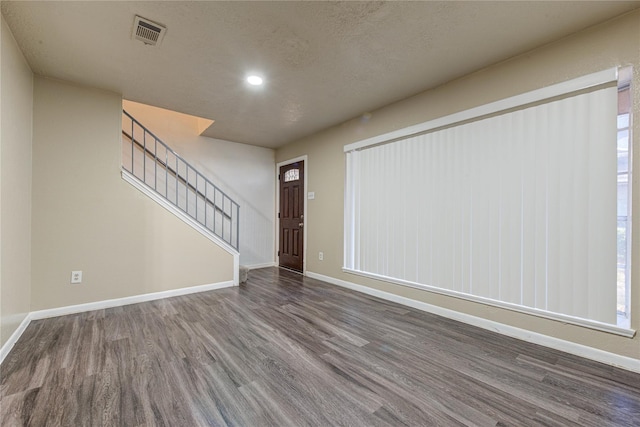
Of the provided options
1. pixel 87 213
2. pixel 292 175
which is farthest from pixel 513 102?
pixel 87 213

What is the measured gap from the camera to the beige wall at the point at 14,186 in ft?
6.83

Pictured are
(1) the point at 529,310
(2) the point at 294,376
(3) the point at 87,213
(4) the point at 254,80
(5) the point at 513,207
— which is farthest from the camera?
(3) the point at 87,213

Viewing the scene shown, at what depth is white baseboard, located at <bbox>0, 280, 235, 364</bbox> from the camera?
7.46 feet

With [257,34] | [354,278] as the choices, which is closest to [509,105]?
[257,34]

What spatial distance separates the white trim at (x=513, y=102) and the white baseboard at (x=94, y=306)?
10.7ft

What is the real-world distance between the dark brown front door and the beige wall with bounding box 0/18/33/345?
3532 mm

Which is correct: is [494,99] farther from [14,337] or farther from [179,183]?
[14,337]

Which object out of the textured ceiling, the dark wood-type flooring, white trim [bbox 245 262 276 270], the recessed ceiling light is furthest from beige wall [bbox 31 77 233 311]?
white trim [bbox 245 262 276 270]

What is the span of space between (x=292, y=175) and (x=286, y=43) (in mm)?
3229

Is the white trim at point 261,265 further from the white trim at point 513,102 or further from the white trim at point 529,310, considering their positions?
the white trim at point 513,102

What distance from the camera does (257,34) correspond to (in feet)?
7.20

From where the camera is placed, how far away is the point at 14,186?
231 cm

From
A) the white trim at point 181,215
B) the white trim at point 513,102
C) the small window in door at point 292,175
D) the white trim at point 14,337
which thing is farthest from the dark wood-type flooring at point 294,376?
the small window in door at point 292,175

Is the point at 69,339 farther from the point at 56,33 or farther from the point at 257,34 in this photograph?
the point at 257,34
